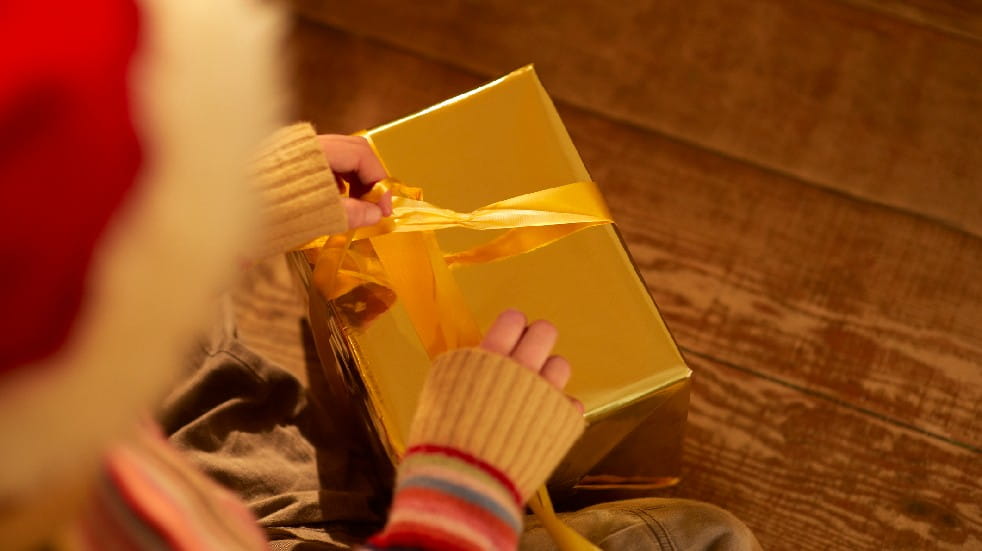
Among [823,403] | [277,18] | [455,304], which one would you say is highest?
[277,18]

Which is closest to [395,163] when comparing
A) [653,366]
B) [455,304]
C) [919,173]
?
[455,304]

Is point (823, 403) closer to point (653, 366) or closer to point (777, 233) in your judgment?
point (777, 233)

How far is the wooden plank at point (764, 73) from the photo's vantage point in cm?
89

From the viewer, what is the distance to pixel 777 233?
87cm

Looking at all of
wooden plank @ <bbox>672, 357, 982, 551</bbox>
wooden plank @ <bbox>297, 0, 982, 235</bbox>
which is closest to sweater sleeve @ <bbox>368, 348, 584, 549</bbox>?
wooden plank @ <bbox>672, 357, 982, 551</bbox>

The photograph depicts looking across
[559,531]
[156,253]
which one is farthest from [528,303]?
[156,253]

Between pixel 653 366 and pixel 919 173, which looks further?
pixel 919 173

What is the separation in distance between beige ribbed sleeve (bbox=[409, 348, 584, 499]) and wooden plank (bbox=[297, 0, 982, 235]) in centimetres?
47

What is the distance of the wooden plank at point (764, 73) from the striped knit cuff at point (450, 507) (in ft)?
1.73

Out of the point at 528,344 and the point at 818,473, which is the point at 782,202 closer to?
the point at 818,473

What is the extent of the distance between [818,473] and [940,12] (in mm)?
492

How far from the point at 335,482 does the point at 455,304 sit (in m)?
0.18

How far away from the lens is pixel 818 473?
2.58 feet

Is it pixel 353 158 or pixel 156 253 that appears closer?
pixel 156 253
